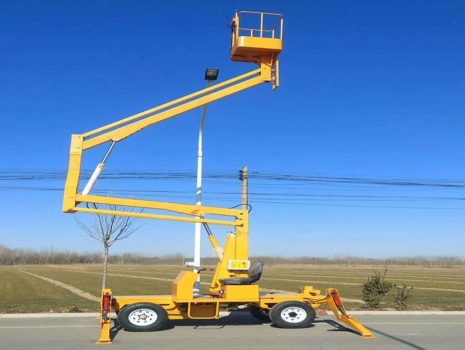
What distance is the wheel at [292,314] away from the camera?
1208cm

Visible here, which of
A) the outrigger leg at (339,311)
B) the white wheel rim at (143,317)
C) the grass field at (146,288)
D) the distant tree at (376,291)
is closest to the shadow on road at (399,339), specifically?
the outrigger leg at (339,311)

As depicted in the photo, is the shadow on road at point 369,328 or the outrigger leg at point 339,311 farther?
the outrigger leg at point 339,311

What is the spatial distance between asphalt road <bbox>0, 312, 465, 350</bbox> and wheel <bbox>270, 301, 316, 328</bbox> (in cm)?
20

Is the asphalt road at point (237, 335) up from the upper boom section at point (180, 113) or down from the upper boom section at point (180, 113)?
down

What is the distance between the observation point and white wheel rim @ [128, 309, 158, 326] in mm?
11594

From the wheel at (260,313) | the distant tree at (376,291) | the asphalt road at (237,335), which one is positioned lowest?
the asphalt road at (237,335)

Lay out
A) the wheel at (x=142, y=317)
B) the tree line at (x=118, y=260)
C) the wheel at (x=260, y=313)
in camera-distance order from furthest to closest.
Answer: the tree line at (x=118, y=260) < the wheel at (x=260, y=313) < the wheel at (x=142, y=317)

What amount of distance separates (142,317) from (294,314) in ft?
11.6

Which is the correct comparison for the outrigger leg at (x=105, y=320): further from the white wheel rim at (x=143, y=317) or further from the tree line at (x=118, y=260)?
the tree line at (x=118, y=260)

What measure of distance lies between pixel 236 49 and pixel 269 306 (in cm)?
637

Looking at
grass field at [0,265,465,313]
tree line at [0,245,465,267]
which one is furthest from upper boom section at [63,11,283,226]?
tree line at [0,245,465,267]

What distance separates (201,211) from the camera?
1248 centimetres

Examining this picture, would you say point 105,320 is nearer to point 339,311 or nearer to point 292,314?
point 292,314

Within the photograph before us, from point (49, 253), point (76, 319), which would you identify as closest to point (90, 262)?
point (49, 253)
